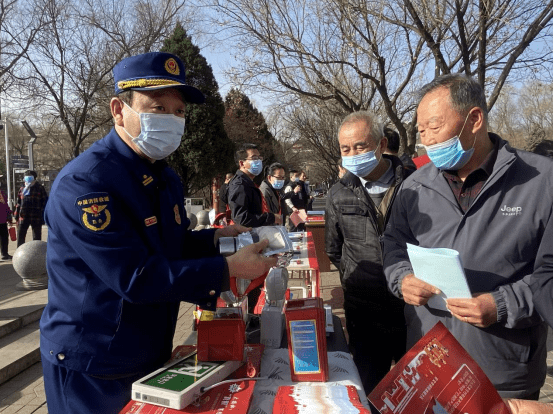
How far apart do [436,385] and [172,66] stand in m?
1.55

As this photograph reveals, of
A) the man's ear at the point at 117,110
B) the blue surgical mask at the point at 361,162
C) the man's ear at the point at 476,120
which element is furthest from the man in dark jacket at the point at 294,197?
the man's ear at the point at 117,110

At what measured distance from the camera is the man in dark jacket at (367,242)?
2.64 m

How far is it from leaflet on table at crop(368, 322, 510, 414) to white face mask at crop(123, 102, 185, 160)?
1251 mm

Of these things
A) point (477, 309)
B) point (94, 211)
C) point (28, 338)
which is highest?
point (94, 211)

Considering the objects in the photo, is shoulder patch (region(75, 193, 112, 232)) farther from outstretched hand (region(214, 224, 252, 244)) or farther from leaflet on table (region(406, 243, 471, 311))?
leaflet on table (region(406, 243, 471, 311))

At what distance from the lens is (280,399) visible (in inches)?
60.2

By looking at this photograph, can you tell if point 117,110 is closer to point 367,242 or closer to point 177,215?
point 177,215

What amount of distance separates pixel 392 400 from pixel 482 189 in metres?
0.94

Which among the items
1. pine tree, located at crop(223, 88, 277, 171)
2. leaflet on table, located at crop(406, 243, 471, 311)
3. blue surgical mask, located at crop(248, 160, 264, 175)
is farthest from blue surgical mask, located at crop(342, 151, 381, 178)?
pine tree, located at crop(223, 88, 277, 171)

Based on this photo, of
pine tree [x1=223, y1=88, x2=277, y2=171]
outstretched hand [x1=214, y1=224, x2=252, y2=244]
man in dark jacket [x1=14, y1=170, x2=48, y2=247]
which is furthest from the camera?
pine tree [x1=223, y1=88, x2=277, y2=171]

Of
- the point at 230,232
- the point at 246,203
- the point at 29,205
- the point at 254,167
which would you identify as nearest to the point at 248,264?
the point at 230,232

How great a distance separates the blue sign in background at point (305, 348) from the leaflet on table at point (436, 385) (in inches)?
14.2

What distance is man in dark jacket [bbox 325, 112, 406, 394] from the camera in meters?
2.64

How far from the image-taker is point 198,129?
20.4 meters
